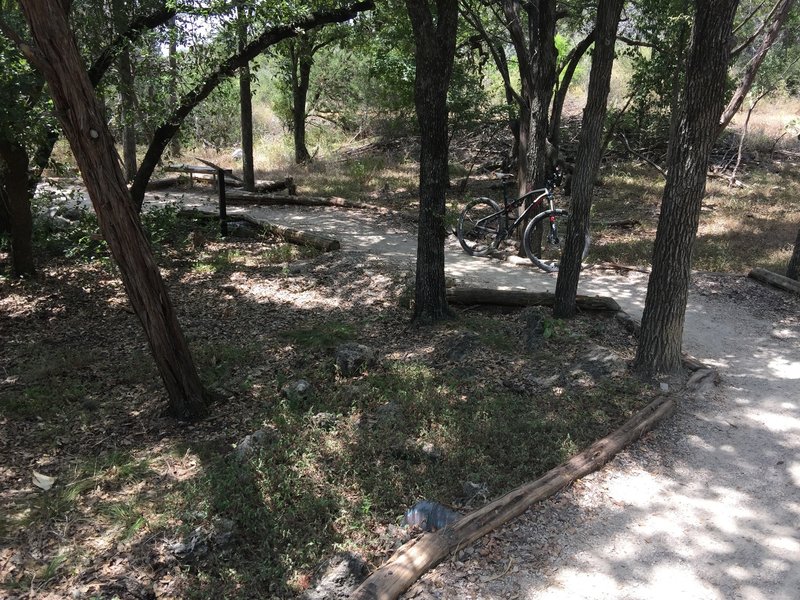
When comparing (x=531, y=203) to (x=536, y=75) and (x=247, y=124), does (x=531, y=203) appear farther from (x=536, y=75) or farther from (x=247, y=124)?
(x=247, y=124)

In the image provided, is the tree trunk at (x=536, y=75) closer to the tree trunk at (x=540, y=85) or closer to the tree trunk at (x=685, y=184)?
the tree trunk at (x=540, y=85)

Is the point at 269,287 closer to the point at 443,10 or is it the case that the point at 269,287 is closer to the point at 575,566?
the point at 443,10

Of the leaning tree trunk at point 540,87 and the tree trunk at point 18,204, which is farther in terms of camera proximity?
the leaning tree trunk at point 540,87

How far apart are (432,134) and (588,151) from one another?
61.5 inches

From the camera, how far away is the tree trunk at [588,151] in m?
6.06

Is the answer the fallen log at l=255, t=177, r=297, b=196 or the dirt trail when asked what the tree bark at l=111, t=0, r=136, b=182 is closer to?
the fallen log at l=255, t=177, r=297, b=196

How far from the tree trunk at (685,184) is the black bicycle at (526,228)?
298cm

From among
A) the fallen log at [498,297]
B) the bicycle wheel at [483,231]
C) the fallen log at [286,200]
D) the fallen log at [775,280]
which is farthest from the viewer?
the fallen log at [286,200]

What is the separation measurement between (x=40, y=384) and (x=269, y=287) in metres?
3.47

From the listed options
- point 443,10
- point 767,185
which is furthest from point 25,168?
point 767,185

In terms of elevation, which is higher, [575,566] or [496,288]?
[496,288]

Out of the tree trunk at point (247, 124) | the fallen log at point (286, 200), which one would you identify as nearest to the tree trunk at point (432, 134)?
the tree trunk at point (247, 124)

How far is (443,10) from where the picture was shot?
6.07m

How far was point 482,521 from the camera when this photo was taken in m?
3.84
